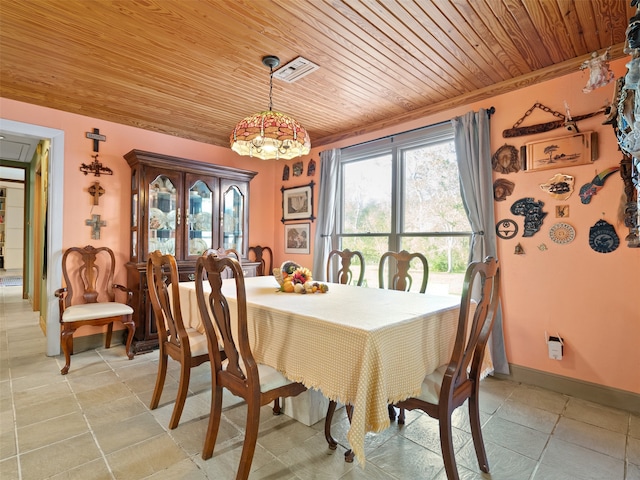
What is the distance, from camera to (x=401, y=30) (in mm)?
2014

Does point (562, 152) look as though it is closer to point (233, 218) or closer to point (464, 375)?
point (464, 375)

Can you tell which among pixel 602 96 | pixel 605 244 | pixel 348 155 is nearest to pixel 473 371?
pixel 605 244

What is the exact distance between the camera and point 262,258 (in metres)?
4.78

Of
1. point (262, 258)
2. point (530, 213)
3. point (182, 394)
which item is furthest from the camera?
point (262, 258)

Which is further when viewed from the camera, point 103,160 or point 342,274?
point 103,160

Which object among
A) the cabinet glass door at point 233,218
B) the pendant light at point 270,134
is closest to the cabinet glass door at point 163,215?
the cabinet glass door at point 233,218

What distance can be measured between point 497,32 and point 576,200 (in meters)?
1.32

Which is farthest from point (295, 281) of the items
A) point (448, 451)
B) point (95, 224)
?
point (95, 224)

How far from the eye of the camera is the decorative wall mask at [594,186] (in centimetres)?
226

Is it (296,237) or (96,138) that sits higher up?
(96,138)

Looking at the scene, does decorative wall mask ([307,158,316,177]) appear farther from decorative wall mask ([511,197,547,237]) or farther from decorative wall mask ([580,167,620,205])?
decorative wall mask ([580,167,620,205])

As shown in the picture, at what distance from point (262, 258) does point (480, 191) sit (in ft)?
10.0

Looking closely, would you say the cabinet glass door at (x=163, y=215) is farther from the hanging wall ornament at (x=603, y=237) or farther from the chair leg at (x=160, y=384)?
the hanging wall ornament at (x=603, y=237)

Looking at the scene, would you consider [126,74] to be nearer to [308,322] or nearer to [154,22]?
[154,22]
